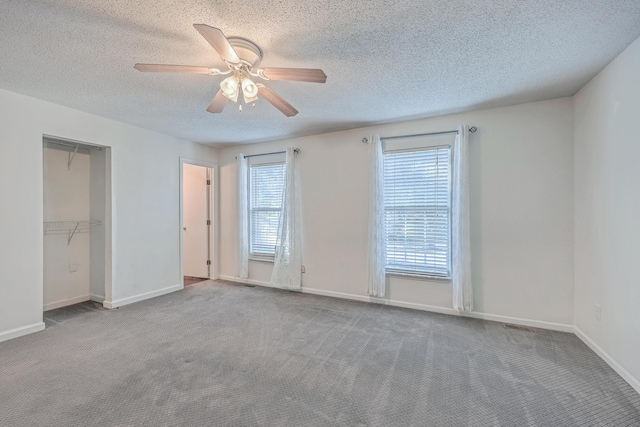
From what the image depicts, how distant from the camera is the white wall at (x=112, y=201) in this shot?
9.16 feet

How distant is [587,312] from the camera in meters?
2.66

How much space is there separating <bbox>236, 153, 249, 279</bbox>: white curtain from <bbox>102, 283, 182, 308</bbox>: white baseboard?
0.99 metres

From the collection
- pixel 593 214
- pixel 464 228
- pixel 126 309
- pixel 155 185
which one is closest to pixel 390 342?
pixel 464 228

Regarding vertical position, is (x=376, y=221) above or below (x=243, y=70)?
below

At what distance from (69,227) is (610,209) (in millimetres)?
5782

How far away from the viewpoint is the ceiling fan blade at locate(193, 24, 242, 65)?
141cm

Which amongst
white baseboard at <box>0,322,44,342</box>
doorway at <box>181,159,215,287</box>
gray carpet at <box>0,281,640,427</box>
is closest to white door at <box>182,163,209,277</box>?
doorway at <box>181,159,215,287</box>

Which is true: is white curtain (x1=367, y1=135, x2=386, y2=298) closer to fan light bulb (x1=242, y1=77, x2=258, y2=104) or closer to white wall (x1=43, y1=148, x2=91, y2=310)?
fan light bulb (x1=242, y1=77, x2=258, y2=104)

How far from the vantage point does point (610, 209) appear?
2.29 meters

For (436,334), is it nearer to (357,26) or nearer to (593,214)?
(593,214)

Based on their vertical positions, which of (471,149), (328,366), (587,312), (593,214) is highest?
(471,149)

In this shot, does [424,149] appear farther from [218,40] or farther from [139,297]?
[139,297]

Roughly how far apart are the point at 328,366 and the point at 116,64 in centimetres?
286

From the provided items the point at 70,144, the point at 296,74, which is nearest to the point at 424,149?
the point at 296,74
